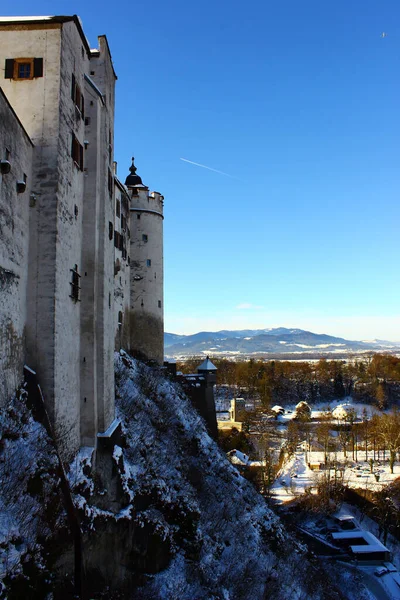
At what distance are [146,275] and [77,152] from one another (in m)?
21.5

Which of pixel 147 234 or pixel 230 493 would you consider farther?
pixel 147 234

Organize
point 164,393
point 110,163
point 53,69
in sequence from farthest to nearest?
point 164,393 → point 110,163 → point 53,69

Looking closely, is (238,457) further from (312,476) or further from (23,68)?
(23,68)

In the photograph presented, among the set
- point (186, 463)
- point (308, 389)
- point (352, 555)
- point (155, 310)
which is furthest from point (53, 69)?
point (308, 389)

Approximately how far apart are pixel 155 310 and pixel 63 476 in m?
25.7

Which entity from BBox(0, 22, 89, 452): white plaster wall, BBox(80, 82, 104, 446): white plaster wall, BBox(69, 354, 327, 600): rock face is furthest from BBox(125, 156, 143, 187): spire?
BBox(0, 22, 89, 452): white plaster wall

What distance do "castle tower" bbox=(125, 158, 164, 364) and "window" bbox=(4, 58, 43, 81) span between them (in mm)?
23293

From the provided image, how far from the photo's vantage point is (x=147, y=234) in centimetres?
4134

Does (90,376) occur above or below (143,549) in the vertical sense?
above

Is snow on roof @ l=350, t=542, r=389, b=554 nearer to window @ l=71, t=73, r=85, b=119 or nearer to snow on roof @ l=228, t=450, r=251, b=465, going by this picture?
snow on roof @ l=228, t=450, r=251, b=465

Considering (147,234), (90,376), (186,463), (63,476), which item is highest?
(147,234)

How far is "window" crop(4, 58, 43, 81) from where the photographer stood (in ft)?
57.8

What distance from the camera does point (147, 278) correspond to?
40.9 meters

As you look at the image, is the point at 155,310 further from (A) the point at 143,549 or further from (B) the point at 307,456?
(B) the point at 307,456
